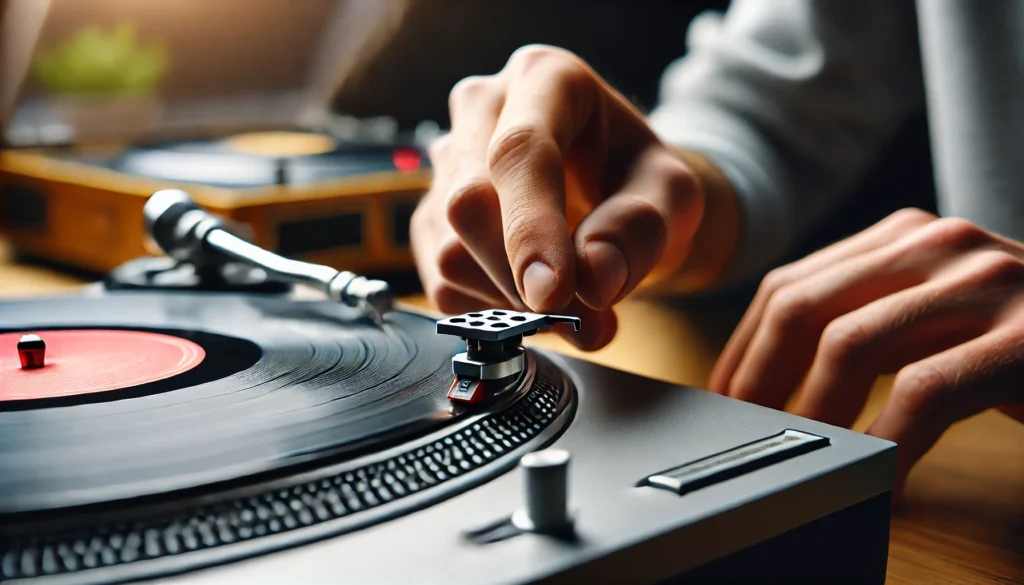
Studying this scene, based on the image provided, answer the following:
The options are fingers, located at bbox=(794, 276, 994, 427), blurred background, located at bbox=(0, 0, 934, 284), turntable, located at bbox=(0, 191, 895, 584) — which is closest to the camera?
turntable, located at bbox=(0, 191, 895, 584)

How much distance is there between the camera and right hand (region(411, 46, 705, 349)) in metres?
0.63

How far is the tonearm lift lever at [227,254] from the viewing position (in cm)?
73

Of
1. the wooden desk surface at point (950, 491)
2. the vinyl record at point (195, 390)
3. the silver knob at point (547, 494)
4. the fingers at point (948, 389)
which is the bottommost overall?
the wooden desk surface at point (950, 491)

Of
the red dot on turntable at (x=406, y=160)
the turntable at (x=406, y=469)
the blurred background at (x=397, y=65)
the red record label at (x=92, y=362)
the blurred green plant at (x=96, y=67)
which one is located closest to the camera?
the turntable at (x=406, y=469)

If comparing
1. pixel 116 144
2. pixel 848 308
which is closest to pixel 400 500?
pixel 848 308

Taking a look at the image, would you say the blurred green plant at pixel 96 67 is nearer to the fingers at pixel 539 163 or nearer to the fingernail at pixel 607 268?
the fingers at pixel 539 163

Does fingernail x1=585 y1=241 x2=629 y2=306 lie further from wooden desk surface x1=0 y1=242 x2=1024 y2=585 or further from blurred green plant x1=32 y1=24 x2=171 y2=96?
blurred green plant x1=32 y1=24 x2=171 y2=96

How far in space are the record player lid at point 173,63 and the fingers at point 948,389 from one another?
4.37 feet

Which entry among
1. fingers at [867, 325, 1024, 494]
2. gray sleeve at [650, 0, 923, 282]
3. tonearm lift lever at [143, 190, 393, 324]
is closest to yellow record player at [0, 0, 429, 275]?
tonearm lift lever at [143, 190, 393, 324]

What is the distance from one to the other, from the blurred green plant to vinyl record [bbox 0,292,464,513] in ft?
3.78

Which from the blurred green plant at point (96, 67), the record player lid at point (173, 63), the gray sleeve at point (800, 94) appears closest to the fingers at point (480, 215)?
the gray sleeve at point (800, 94)

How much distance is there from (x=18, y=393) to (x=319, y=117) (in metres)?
1.57

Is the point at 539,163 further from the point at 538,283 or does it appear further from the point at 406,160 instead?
the point at 406,160

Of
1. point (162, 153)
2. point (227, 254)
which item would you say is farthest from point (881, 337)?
point (162, 153)
